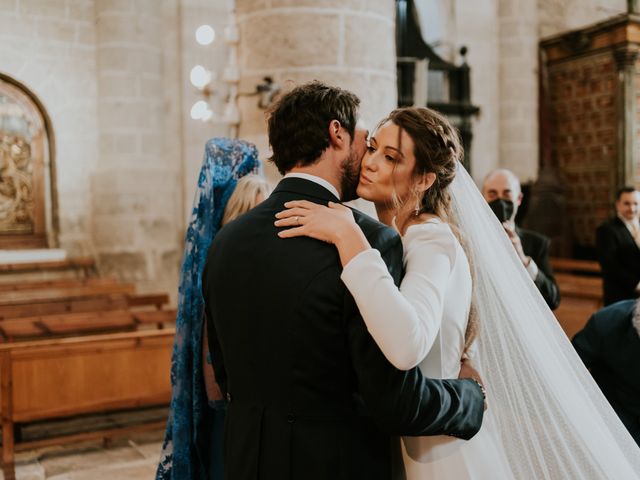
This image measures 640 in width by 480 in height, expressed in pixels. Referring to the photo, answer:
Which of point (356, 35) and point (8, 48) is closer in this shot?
point (356, 35)

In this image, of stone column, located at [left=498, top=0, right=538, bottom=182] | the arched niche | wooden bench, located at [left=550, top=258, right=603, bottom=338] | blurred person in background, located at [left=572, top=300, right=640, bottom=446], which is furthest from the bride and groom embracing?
stone column, located at [left=498, top=0, right=538, bottom=182]

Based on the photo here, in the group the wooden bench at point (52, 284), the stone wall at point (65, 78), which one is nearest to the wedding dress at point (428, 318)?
the wooden bench at point (52, 284)

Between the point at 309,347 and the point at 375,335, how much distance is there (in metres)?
0.17

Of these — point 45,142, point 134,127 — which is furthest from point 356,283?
point 45,142

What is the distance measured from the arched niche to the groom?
9.31 m

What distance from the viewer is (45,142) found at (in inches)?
393

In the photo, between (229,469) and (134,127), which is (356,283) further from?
(134,127)

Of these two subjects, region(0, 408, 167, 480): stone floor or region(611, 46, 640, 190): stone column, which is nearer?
region(0, 408, 167, 480): stone floor

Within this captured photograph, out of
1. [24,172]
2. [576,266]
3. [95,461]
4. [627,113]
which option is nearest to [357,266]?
[95,461]

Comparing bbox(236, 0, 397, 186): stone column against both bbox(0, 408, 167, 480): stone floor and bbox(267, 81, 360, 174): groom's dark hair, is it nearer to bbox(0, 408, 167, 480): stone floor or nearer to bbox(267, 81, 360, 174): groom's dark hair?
bbox(0, 408, 167, 480): stone floor

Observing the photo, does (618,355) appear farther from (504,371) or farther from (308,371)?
(308,371)

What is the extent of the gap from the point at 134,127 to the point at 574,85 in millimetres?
6562

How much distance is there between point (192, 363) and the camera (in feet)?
8.31

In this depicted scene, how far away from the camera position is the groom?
139 cm
